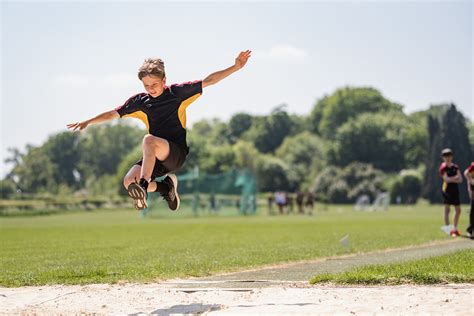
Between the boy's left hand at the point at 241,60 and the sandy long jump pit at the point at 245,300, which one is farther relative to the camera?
the boy's left hand at the point at 241,60

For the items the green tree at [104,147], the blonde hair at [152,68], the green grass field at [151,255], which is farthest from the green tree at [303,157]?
the blonde hair at [152,68]

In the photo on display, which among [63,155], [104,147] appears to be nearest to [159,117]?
[63,155]

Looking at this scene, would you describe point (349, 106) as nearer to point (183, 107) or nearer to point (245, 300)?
point (183, 107)

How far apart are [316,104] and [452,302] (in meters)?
154

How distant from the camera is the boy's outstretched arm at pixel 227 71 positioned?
9.45 meters

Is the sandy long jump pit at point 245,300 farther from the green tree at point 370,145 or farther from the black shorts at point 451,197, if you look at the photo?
the green tree at point 370,145

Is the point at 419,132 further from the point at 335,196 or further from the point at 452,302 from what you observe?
the point at 452,302

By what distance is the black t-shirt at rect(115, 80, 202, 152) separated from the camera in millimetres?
9625

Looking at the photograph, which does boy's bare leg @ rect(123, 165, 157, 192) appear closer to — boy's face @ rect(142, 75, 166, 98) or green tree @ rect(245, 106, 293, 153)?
boy's face @ rect(142, 75, 166, 98)

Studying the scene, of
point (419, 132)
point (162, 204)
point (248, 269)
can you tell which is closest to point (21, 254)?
point (248, 269)

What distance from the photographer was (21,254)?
17750mm

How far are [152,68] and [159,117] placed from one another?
683 mm

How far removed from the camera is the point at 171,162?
9719mm

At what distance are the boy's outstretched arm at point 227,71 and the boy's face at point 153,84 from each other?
57 cm
